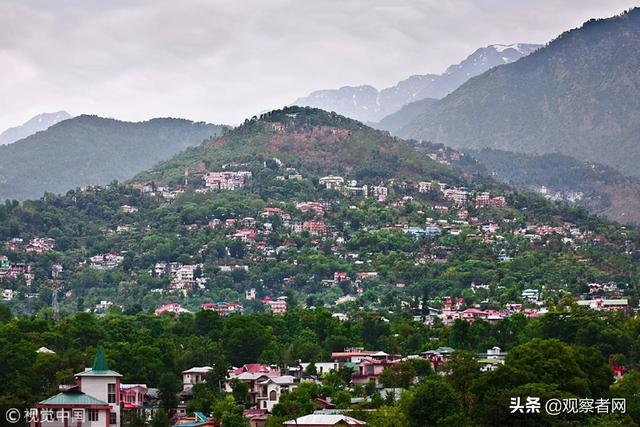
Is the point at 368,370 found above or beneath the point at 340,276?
beneath

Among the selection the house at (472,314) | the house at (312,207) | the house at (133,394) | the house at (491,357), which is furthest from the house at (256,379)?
the house at (312,207)

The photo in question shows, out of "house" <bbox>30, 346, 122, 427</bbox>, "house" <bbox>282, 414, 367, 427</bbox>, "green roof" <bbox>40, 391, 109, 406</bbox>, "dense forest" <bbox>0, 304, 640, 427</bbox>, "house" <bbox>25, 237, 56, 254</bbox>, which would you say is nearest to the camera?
"house" <bbox>30, 346, 122, 427</bbox>

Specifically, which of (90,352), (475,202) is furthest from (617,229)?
(90,352)

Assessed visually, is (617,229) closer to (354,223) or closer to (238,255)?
(354,223)

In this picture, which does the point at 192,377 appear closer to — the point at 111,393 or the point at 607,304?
the point at 111,393

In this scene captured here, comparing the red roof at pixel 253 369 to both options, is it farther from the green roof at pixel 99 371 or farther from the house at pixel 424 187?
the house at pixel 424 187

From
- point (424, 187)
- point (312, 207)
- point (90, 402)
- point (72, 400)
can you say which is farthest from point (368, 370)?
point (424, 187)

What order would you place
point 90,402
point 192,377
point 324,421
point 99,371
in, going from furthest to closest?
point 192,377, point 99,371, point 324,421, point 90,402

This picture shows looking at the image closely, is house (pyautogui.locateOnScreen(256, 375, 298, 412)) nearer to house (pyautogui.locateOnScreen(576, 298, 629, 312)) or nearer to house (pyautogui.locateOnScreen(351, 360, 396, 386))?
house (pyautogui.locateOnScreen(351, 360, 396, 386))

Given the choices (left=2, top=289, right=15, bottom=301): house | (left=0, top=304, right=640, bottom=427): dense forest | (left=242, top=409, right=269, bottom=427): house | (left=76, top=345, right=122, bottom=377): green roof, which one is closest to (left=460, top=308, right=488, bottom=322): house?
(left=0, top=304, right=640, bottom=427): dense forest
